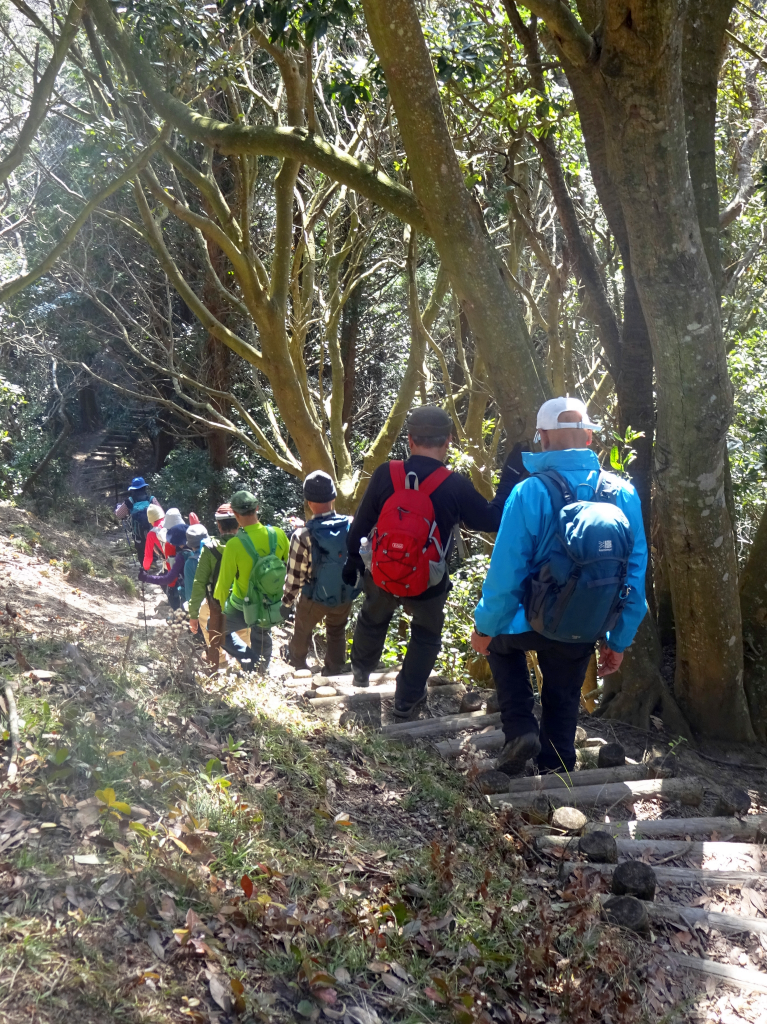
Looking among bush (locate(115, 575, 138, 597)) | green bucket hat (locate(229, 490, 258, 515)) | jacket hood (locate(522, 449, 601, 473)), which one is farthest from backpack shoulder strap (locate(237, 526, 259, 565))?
bush (locate(115, 575, 138, 597))

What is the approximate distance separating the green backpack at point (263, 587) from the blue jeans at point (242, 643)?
194 millimetres

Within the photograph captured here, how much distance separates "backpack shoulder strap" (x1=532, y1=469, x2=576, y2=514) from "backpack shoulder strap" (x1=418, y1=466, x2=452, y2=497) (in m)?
0.88

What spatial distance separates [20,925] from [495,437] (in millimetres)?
10375

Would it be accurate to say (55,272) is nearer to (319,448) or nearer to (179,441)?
(179,441)

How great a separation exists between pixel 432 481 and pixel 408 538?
37cm

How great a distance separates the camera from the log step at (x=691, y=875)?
3812 millimetres

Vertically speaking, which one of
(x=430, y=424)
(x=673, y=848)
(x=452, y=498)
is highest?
(x=430, y=424)

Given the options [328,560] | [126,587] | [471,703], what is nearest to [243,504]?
[328,560]

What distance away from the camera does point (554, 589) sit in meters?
4.13

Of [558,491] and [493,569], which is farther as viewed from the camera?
[493,569]

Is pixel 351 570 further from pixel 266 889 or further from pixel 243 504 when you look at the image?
pixel 266 889

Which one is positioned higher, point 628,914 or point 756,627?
point 756,627

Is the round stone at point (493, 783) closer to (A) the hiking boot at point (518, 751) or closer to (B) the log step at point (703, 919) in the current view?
(A) the hiking boot at point (518, 751)

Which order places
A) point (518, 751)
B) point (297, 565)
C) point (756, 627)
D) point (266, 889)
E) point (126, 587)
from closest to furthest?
1. point (266, 889)
2. point (518, 751)
3. point (756, 627)
4. point (297, 565)
5. point (126, 587)
